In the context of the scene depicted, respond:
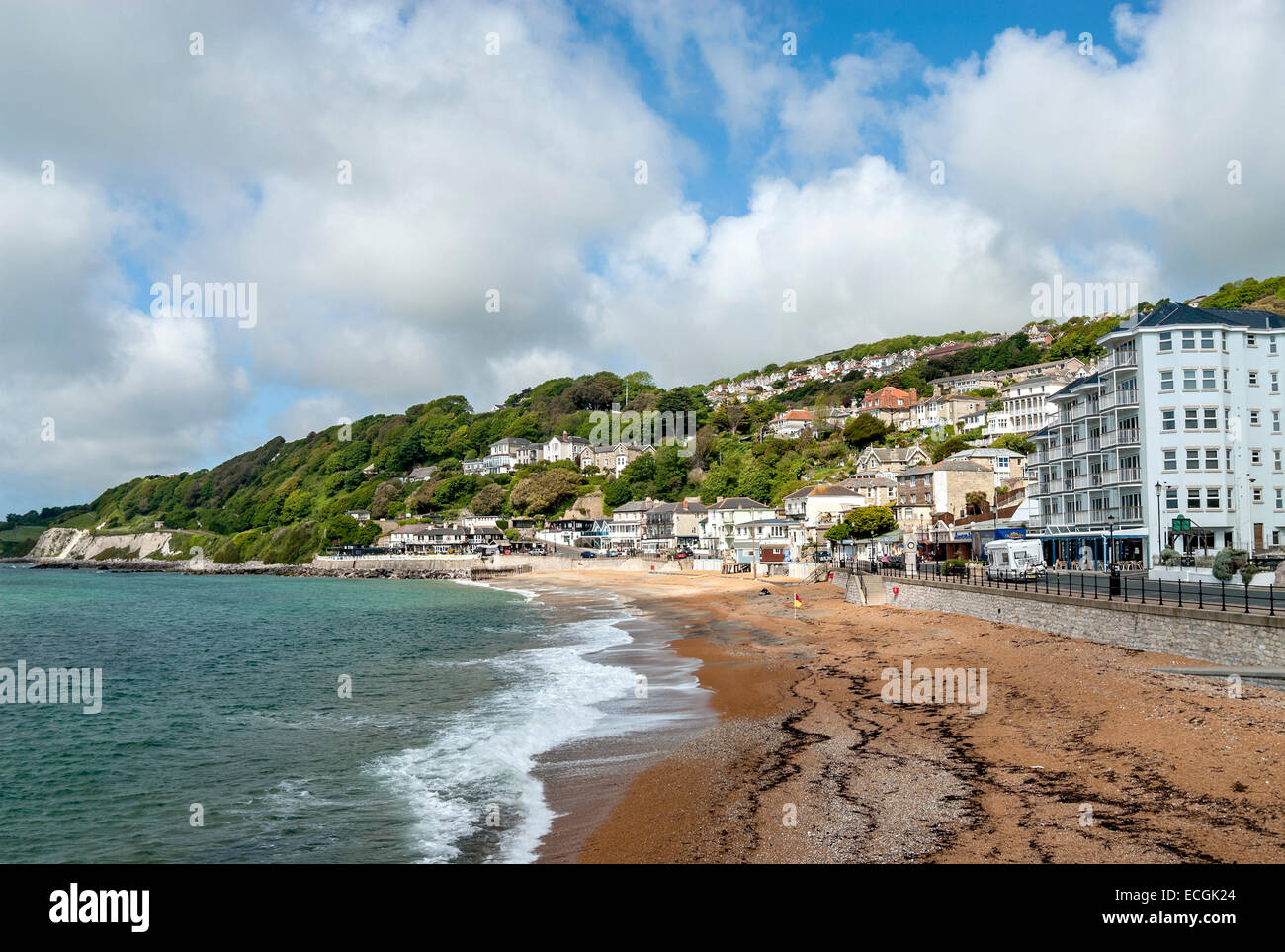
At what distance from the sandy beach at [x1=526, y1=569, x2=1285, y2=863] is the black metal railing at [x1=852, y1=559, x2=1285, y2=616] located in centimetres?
215

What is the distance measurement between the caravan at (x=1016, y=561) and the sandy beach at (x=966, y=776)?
472 inches

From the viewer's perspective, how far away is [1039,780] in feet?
41.6

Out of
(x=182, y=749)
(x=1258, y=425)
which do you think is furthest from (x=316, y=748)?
(x=1258, y=425)

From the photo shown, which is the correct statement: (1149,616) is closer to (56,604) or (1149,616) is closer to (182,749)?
(182,749)

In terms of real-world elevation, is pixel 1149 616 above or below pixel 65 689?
above

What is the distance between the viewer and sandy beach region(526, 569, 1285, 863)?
1030 cm

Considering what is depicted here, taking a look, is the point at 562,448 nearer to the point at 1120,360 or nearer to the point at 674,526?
the point at 674,526

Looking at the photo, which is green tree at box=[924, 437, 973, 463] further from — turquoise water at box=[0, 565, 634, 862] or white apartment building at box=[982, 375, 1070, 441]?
turquoise water at box=[0, 565, 634, 862]

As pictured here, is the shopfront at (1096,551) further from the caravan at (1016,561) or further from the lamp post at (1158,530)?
the caravan at (1016,561)

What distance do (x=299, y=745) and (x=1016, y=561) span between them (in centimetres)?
3394

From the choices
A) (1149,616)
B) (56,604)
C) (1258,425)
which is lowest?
(56,604)

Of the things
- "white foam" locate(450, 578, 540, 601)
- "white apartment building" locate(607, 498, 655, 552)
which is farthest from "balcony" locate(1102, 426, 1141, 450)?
"white apartment building" locate(607, 498, 655, 552)

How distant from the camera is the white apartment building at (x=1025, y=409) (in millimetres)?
107625
